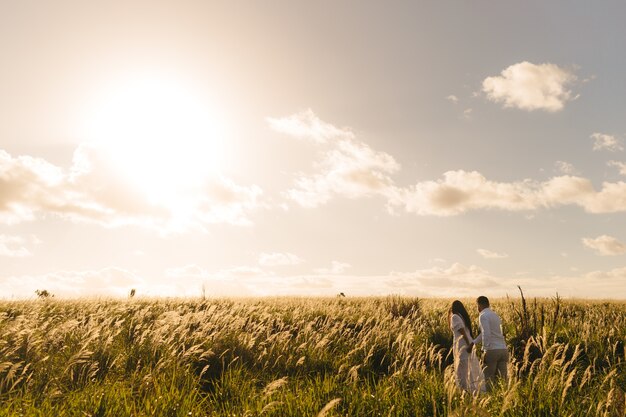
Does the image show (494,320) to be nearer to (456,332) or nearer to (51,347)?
(456,332)

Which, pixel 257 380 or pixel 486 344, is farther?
pixel 486 344

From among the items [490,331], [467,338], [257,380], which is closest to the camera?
[257,380]

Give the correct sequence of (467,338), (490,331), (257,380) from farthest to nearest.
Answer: (467,338) < (490,331) < (257,380)

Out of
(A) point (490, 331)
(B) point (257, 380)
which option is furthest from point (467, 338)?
(B) point (257, 380)

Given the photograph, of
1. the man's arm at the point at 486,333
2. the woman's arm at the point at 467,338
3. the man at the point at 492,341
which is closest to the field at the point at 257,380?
the man at the point at 492,341

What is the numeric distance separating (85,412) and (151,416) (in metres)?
0.65

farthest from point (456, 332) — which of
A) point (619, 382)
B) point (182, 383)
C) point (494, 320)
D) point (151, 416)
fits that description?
point (151, 416)

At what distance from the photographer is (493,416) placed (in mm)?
4480

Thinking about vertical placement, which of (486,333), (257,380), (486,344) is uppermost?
(486,333)

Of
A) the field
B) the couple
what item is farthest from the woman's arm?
the field

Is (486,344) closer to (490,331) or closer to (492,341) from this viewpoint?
(492,341)

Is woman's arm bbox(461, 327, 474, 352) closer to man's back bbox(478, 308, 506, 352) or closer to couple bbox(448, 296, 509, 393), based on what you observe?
couple bbox(448, 296, 509, 393)

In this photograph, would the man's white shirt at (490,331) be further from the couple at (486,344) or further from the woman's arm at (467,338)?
the woman's arm at (467,338)

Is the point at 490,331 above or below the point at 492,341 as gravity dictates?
above
